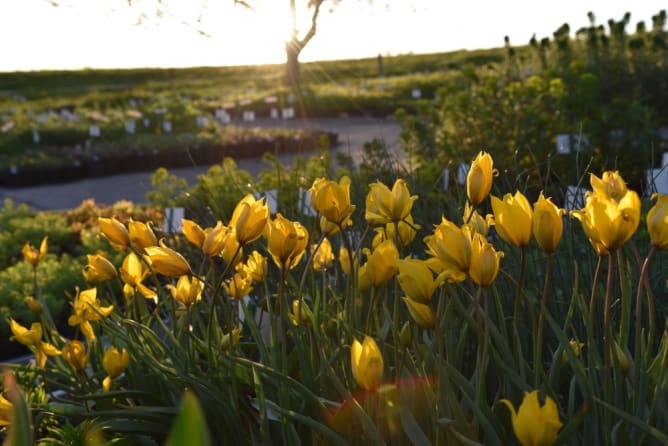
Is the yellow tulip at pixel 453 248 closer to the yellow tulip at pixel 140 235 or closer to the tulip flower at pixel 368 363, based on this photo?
the tulip flower at pixel 368 363

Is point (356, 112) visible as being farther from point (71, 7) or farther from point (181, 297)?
point (181, 297)

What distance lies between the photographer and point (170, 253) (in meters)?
1.45

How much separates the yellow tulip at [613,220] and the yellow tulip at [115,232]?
1.01 meters

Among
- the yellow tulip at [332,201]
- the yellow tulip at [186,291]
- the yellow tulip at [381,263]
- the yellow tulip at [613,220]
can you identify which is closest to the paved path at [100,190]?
the yellow tulip at [186,291]

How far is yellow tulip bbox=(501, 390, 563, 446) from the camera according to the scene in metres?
1.02

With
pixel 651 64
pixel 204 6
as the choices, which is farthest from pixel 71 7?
pixel 651 64

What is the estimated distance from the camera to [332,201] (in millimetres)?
1491

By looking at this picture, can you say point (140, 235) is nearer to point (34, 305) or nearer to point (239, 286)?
point (239, 286)

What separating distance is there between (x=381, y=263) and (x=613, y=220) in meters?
0.42

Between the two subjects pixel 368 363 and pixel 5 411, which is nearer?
pixel 368 363

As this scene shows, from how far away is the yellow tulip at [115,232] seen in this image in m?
1.71

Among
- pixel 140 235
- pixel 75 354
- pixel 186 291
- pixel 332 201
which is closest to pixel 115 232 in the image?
pixel 140 235

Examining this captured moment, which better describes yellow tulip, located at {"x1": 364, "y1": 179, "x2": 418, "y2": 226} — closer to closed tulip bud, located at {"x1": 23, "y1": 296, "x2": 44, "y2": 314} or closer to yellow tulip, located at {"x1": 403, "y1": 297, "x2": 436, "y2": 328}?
yellow tulip, located at {"x1": 403, "y1": 297, "x2": 436, "y2": 328}

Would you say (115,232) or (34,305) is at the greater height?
(115,232)
